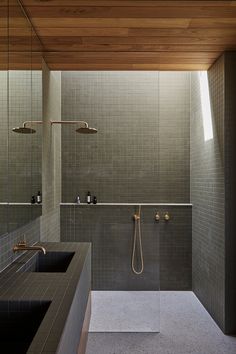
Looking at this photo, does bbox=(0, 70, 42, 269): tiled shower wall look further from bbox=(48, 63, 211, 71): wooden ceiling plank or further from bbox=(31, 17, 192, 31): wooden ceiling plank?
bbox=(48, 63, 211, 71): wooden ceiling plank

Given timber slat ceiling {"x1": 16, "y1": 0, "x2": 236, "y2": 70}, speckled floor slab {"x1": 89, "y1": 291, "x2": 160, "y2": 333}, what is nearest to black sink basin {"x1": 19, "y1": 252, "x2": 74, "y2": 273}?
speckled floor slab {"x1": 89, "y1": 291, "x2": 160, "y2": 333}

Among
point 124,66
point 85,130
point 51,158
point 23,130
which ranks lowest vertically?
point 51,158

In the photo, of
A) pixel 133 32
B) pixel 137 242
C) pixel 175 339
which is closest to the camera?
pixel 133 32

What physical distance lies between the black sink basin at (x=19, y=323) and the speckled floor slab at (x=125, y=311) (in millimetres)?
1763

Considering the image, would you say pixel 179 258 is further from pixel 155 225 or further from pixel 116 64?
pixel 116 64

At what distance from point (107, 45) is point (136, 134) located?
3.48ft

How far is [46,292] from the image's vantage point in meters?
1.72

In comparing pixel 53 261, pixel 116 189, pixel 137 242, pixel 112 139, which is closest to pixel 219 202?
pixel 137 242

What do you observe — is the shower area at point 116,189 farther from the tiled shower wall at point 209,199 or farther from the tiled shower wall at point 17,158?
the tiled shower wall at point 17,158

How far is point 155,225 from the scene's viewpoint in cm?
347

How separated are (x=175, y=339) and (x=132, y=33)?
2575 mm

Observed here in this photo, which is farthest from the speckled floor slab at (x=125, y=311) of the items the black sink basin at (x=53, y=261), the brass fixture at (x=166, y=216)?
the brass fixture at (x=166, y=216)

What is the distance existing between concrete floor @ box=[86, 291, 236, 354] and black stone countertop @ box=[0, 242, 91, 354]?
100 centimetres

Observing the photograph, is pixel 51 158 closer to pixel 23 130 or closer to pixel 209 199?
pixel 23 130
